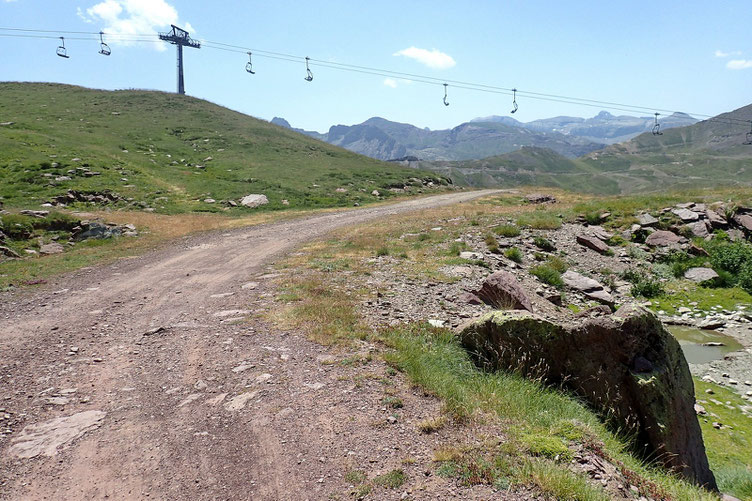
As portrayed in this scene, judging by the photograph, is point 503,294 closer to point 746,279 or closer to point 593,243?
point 593,243

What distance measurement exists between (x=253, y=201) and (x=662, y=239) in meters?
31.3

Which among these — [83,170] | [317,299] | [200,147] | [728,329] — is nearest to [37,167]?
[83,170]

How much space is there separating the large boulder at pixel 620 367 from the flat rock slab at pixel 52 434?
6845 millimetres

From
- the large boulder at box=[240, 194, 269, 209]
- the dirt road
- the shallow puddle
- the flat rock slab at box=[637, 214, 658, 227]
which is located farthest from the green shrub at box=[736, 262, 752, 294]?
the large boulder at box=[240, 194, 269, 209]

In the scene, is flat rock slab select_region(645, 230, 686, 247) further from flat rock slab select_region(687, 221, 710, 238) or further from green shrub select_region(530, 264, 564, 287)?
green shrub select_region(530, 264, 564, 287)

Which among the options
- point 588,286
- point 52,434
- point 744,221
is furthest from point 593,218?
point 52,434

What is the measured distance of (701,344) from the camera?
13.8 meters

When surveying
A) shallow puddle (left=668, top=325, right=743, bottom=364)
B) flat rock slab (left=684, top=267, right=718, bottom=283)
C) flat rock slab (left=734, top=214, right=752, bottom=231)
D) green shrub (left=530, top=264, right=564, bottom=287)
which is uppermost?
flat rock slab (left=734, top=214, right=752, bottom=231)

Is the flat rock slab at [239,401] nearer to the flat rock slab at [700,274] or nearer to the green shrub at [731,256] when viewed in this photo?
the flat rock slab at [700,274]

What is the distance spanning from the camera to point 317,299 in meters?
11.1

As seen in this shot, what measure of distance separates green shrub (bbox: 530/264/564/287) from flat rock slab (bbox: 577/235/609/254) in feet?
18.4

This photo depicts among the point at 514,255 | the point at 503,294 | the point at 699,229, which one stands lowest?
the point at 503,294

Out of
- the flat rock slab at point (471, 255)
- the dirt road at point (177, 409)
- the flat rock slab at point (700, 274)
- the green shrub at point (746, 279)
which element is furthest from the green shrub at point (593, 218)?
the dirt road at point (177, 409)

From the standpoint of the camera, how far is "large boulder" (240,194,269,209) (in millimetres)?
35884
